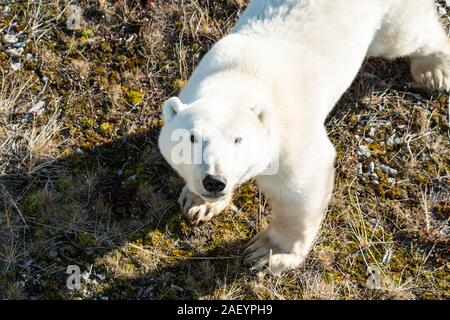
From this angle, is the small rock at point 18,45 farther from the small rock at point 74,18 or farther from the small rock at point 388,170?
the small rock at point 388,170

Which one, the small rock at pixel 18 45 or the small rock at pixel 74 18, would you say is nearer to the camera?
the small rock at pixel 18 45

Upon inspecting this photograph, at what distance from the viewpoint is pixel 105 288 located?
14.9ft

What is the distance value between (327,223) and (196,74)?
162 centimetres

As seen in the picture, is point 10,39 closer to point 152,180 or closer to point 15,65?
point 15,65

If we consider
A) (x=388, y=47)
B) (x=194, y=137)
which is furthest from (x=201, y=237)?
(x=388, y=47)

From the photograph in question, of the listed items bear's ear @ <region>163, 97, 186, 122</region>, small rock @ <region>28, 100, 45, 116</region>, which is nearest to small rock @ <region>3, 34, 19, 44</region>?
small rock @ <region>28, 100, 45, 116</region>

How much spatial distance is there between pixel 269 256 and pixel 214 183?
4.60ft

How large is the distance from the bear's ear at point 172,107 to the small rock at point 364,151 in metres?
2.09

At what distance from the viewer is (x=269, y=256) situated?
15.2 ft

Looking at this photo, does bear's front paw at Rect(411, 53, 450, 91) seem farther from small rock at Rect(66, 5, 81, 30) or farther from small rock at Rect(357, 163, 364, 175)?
small rock at Rect(66, 5, 81, 30)

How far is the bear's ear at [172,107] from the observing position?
3.68 metres

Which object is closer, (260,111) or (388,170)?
(260,111)

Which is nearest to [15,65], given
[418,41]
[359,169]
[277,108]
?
[277,108]

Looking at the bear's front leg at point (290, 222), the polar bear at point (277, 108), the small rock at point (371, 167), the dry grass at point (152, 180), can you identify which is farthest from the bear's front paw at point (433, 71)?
the bear's front leg at point (290, 222)
